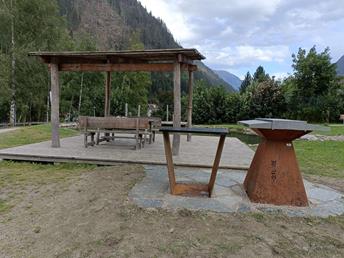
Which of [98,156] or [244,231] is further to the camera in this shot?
[98,156]

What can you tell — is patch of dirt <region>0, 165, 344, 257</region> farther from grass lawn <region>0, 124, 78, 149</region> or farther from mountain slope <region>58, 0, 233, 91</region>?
mountain slope <region>58, 0, 233, 91</region>

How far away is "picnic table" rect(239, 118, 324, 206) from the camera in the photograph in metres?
3.72

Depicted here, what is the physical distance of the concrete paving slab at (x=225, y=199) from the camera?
3.54 meters

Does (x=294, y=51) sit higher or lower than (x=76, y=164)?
higher

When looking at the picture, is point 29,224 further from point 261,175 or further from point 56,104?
point 56,104

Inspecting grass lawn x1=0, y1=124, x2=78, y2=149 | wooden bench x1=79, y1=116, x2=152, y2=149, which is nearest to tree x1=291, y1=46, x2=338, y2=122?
grass lawn x1=0, y1=124, x2=78, y2=149

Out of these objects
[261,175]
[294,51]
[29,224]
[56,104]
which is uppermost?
[294,51]

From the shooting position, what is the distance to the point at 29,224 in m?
3.22

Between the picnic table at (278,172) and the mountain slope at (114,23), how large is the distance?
53.1m

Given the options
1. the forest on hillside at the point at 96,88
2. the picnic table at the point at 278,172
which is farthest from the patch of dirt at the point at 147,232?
the forest on hillside at the point at 96,88

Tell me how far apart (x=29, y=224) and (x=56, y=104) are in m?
4.54

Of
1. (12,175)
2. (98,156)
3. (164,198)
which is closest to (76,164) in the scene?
(98,156)

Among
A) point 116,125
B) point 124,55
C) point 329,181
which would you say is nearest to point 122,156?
point 116,125

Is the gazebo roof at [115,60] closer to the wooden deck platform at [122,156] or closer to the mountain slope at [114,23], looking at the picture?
Result: the wooden deck platform at [122,156]
